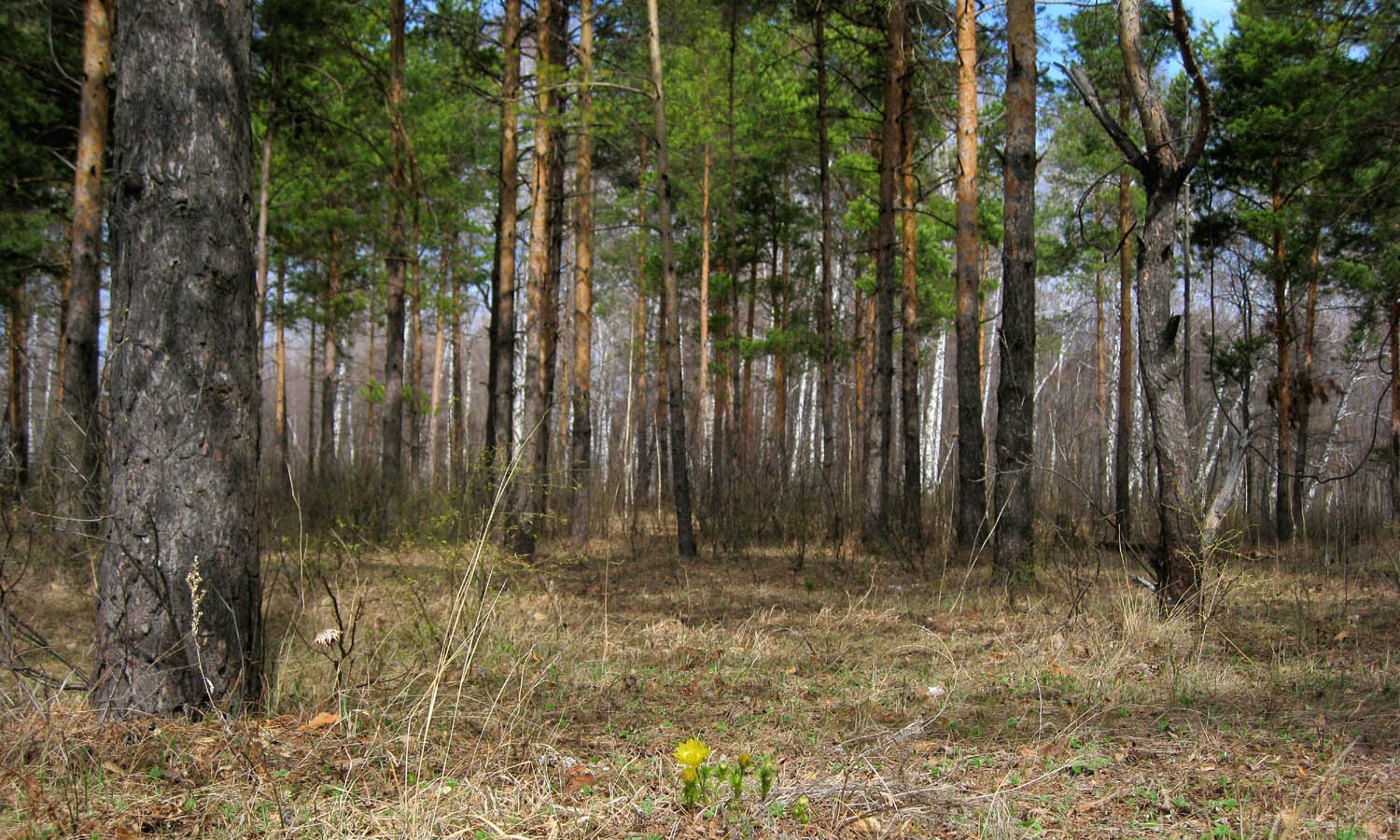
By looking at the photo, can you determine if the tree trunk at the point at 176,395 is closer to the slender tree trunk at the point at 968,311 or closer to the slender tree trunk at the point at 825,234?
the slender tree trunk at the point at 968,311

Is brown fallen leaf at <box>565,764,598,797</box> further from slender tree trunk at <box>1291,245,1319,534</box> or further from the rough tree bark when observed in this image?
slender tree trunk at <box>1291,245,1319,534</box>

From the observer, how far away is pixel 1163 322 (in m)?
5.09

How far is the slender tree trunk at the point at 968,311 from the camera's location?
8250mm

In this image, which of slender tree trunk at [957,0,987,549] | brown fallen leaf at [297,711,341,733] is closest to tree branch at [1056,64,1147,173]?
slender tree trunk at [957,0,987,549]

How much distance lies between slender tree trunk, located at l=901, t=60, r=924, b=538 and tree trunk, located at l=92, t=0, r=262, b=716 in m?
6.40

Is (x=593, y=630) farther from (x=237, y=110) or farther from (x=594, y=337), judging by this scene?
(x=594, y=337)

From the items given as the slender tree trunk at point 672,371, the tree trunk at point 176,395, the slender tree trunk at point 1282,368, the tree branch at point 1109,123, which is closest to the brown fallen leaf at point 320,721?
the tree trunk at point 176,395

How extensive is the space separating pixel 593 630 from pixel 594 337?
82.8ft

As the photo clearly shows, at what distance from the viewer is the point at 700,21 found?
1302cm

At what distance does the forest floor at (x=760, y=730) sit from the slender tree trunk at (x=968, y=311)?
2.68 m

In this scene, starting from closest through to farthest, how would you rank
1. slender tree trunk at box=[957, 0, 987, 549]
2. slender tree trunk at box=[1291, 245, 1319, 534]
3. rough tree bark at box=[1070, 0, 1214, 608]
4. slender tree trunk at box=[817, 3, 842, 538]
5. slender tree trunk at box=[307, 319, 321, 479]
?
rough tree bark at box=[1070, 0, 1214, 608] < slender tree trunk at box=[957, 0, 987, 549] < slender tree trunk at box=[307, 319, 321, 479] < slender tree trunk at box=[817, 3, 842, 538] < slender tree trunk at box=[1291, 245, 1319, 534]

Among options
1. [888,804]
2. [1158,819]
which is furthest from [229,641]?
[1158,819]

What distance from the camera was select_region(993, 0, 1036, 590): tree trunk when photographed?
6141 millimetres

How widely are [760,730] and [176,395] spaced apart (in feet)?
→ 8.29
